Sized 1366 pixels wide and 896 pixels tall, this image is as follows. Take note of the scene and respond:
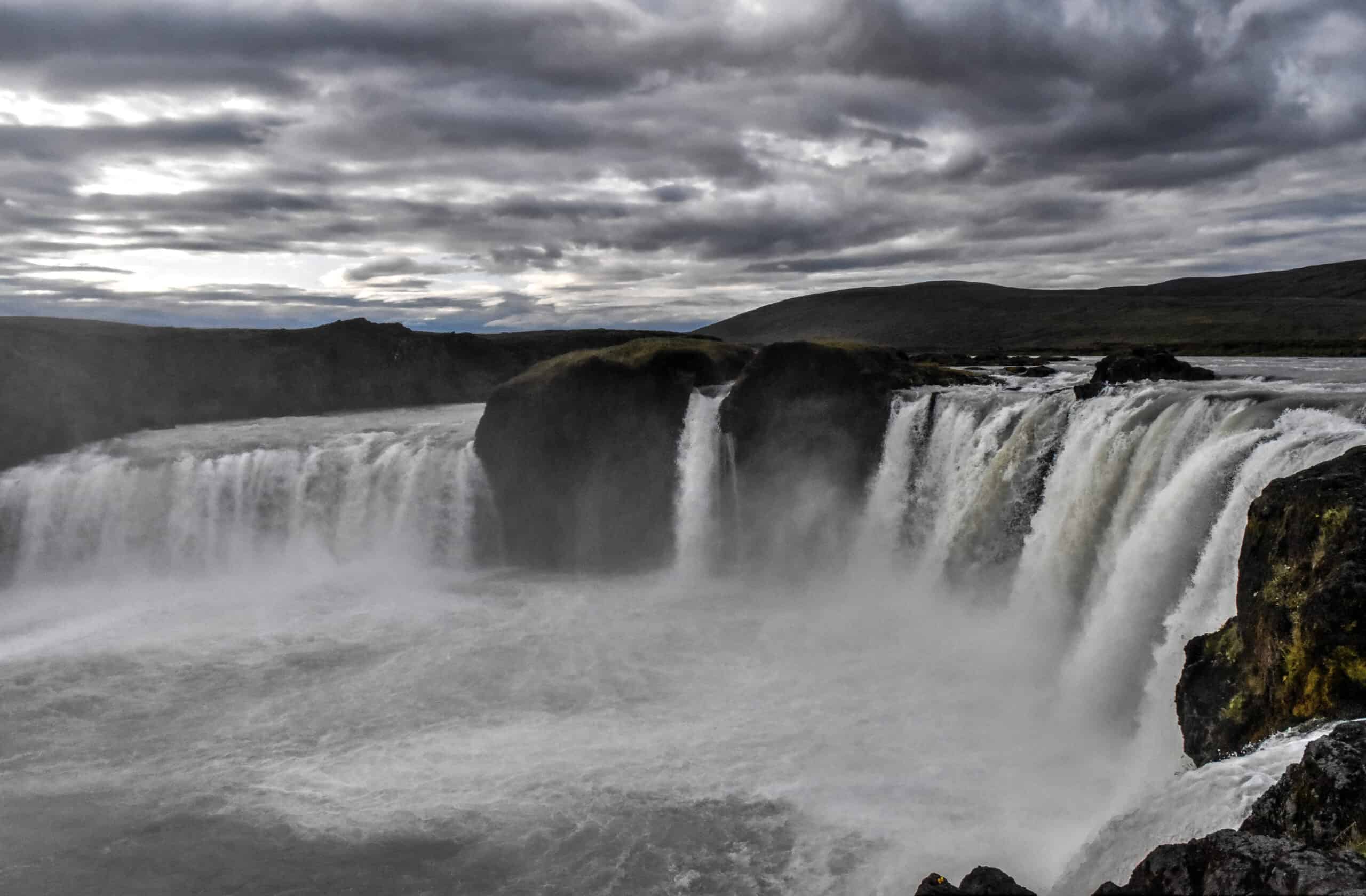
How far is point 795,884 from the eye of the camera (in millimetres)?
12859

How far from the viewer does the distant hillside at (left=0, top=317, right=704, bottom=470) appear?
141 feet

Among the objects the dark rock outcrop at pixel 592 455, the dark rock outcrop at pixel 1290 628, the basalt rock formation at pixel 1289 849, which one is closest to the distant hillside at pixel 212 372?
the dark rock outcrop at pixel 592 455

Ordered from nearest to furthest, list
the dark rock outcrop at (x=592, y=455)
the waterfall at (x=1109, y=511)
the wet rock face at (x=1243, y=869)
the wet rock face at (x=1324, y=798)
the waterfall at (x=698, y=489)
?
the wet rock face at (x=1243, y=869), the wet rock face at (x=1324, y=798), the waterfall at (x=1109, y=511), the waterfall at (x=698, y=489), the dark rock outcrop at (x=592, y=455)

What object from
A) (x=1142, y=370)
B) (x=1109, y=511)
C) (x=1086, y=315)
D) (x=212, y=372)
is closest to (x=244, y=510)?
(x=212, y=372)

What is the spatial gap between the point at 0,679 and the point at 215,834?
12.6 metres

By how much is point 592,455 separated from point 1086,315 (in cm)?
10648

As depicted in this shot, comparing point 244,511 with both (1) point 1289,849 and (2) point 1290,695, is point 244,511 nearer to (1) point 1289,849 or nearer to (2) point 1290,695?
(2) point 1290,695

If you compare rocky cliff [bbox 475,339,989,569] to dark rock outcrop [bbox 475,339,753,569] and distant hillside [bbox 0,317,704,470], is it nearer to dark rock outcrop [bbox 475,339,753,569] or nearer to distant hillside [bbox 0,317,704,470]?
dark rock outcrop [bbox 475,339,753,569]

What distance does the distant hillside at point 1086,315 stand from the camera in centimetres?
9156

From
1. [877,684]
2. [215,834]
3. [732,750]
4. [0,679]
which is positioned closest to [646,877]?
[732,750]

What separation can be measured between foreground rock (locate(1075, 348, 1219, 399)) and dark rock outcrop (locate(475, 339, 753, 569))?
1421cm

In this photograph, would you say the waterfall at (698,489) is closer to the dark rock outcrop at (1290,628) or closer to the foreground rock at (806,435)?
the foreground rock at (806,435)

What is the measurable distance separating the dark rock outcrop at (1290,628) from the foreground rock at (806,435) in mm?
17615

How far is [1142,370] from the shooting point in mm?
26109
